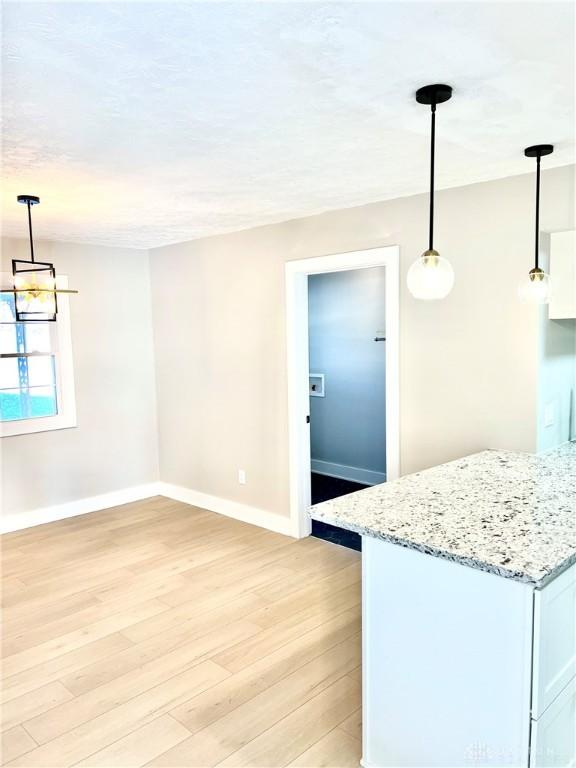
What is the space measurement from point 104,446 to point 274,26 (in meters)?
4.28

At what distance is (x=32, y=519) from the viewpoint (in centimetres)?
464

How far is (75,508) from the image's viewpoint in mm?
4910

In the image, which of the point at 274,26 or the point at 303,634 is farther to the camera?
the point at 303,634

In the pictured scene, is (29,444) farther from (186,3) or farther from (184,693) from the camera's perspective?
(186,3)

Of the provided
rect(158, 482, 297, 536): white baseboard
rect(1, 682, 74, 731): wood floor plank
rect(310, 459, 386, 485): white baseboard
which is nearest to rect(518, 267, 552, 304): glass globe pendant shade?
rect(158, 482, 297, 536): white baseboard

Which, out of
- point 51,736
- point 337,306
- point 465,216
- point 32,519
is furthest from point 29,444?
point 465,216

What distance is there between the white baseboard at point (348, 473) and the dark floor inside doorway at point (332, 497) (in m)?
0.06

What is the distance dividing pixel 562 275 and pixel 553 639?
1924mm

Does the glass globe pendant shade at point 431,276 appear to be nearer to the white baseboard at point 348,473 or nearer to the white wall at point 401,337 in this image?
the white wall at point 401,337

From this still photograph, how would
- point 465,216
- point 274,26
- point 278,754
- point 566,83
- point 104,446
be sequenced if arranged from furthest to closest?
point 104,446, point 465,216, point 278,754, point 566,83, point 274,26

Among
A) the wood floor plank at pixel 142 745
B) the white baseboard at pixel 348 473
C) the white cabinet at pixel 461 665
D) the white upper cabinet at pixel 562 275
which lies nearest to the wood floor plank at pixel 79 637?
the wood floor plank at pixel 142 745

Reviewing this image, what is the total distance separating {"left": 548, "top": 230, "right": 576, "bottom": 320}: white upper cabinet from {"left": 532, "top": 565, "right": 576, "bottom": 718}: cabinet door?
61.1 inches

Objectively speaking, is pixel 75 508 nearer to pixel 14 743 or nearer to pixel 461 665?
pixel 14 743

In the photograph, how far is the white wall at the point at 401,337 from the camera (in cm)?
300
